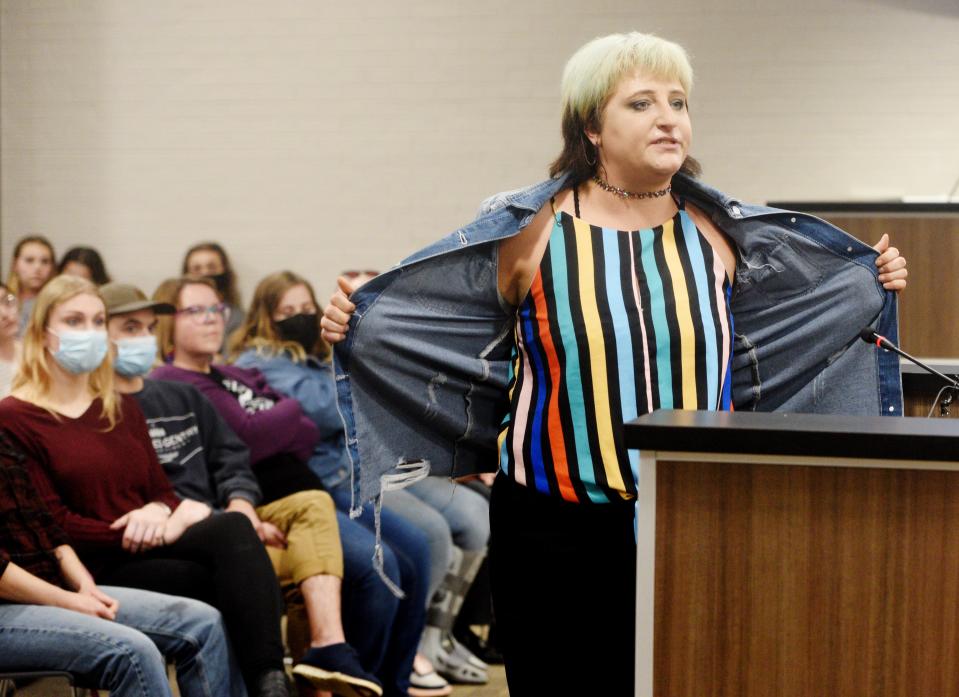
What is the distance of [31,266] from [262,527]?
10.7 feet

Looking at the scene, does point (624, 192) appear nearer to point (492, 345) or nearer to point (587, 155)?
point (587, 155)

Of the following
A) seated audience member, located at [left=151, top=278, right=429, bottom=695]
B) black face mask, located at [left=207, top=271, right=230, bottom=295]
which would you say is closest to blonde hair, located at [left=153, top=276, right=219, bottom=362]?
seated audience member, located at [left=151, top=278, right=429, bottom=695]

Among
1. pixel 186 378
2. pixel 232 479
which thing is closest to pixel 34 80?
pixel 186 378

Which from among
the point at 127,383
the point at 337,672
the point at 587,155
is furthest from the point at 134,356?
the point at 587,155

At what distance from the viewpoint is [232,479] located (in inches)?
134

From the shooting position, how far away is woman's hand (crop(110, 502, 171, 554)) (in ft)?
9.48

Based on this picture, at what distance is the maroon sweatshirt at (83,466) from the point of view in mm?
2846

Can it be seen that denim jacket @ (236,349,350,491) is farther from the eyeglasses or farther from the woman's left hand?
→ the woman's left hand

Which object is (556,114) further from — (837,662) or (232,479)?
(837,662)

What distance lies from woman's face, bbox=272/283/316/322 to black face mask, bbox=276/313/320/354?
0.06 m

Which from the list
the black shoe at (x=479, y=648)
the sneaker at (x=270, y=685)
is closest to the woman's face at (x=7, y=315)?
the sneaker at (x=270, y=685)

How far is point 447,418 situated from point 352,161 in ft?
14.2

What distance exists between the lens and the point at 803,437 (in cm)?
133

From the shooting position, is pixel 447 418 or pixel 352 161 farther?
pixel 352 161
